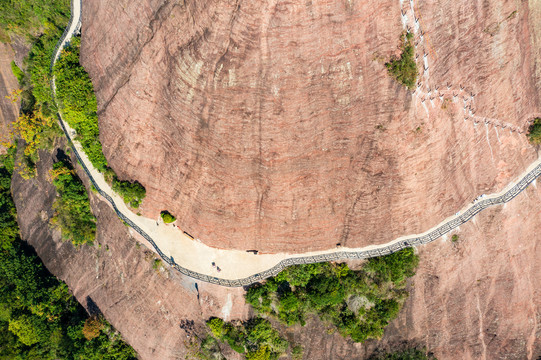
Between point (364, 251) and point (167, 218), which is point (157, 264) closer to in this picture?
point (167, 218)

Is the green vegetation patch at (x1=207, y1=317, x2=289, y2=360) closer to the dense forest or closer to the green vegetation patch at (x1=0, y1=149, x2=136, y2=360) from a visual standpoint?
the dense forest

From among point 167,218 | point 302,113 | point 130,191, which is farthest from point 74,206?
point 302,113

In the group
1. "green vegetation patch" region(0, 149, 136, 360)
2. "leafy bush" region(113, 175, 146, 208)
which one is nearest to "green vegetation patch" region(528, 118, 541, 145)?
"leafy bush" region(113, 175, 146, 208)

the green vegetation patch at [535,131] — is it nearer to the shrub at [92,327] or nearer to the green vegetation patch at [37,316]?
the green vegetation patch at [37,316]

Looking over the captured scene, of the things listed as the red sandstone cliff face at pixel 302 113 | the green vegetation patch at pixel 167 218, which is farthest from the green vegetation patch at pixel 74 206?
the green vegetation patch at pixel 167 218

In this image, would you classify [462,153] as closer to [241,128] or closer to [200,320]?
[241,128]
